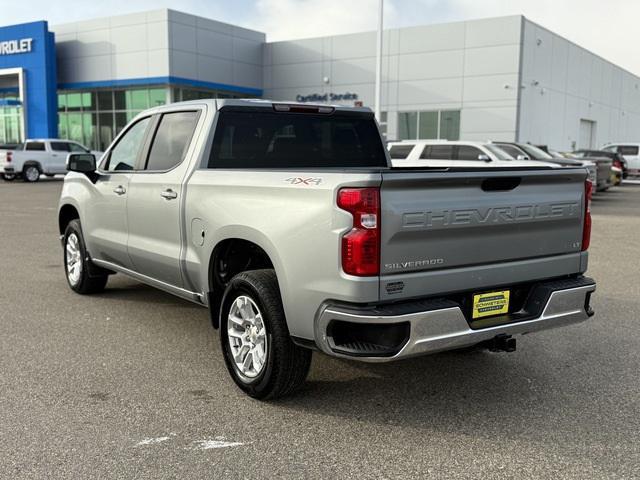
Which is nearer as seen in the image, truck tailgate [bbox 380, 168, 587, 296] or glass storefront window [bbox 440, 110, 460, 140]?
truck tailgate [bbox 380, 168, 587, 296]

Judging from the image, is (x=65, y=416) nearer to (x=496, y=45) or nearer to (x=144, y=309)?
(x=144, y=309)

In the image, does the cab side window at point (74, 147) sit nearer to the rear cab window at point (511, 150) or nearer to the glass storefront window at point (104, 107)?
the glass storefront window at point (104, 107)

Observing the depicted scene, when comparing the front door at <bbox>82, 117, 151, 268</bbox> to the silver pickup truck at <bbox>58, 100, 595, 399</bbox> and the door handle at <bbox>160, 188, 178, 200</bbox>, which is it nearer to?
the silver pickup truck at <bbox>58, 100, 595, 399</bbox>

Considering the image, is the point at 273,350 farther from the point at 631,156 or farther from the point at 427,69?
the point at 427,69

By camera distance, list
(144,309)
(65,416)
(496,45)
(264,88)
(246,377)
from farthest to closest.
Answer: (264,88) → (496,45) → (144,309) → (246,377) → (65,416)

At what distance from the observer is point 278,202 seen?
3.93m

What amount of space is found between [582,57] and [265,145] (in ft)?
134

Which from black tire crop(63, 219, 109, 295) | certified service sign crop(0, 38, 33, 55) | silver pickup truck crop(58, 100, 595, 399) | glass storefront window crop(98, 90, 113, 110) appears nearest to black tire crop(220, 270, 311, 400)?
silver pickup truck crop(58, 100, 595, 399)

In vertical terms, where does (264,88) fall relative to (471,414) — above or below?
above

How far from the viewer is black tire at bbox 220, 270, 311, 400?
3948 millimetres

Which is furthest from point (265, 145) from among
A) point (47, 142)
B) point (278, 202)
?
point (47, 142)

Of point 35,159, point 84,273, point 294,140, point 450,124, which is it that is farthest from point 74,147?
point 294,140

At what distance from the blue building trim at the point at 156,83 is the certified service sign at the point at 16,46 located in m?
2.57

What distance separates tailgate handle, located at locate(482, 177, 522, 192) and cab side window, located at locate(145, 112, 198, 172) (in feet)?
7.81
